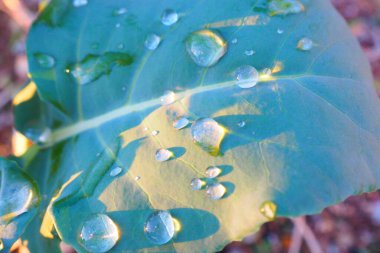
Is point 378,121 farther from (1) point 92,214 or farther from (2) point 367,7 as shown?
(2) point 367,7

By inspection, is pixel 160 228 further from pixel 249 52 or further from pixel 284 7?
pixel 284 7

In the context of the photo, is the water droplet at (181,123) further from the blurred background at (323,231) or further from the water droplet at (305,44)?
the blurred background at (323,231)

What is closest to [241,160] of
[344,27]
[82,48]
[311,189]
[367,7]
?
[311,189]

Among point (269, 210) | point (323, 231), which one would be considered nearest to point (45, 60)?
point (269, 210)

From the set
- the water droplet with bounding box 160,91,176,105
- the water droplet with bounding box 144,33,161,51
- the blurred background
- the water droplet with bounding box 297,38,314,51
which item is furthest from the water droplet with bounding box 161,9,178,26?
the blurred background

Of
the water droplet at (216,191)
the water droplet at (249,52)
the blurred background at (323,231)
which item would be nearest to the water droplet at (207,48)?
the water droplet at (249,52)

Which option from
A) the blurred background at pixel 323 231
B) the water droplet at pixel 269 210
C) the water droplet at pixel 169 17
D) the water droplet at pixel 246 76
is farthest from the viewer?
the blurred background at pixel 323 231
